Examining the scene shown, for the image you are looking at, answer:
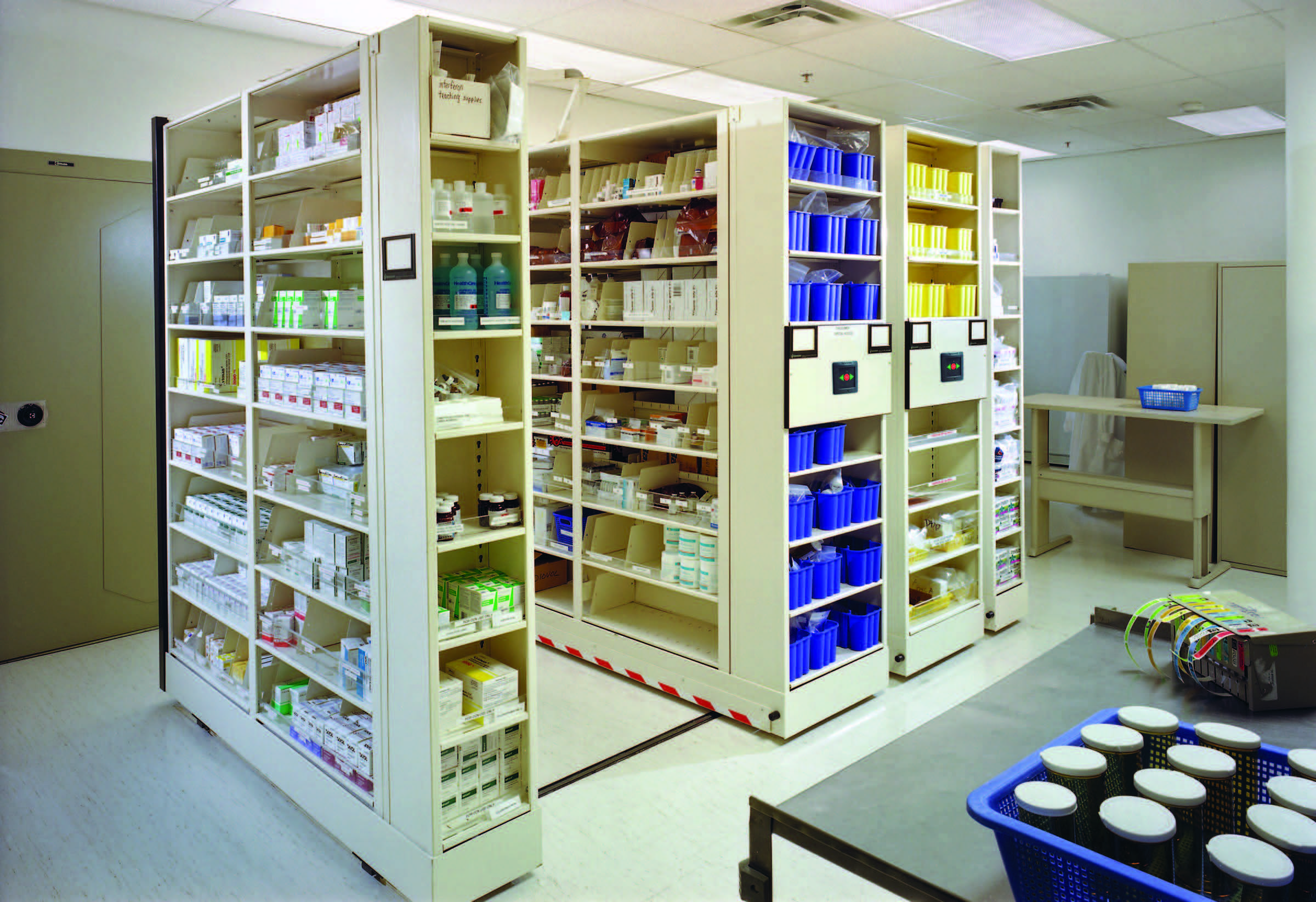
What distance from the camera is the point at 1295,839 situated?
3.93 feet

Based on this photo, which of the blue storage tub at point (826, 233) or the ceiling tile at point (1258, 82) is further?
the ceiling tile at point (1258, 82)

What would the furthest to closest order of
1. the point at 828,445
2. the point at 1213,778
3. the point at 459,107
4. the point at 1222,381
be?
1. the point at 1222,381
2. the point at 828,445
3. the point at 459,107
4. the point at 1213,778

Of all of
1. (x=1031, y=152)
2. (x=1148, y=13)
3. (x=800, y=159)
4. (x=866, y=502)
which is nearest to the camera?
(x=800, y=159)

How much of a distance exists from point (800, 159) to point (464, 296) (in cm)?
183

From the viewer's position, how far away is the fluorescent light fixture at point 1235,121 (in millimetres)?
8123

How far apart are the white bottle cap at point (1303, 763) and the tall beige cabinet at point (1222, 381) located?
634cm

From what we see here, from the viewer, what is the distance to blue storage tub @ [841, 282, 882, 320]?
428 centimetres

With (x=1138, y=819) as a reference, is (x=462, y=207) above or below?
above

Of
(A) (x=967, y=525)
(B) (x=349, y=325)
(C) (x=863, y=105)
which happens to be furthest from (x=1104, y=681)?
(C) (x=863, y=105)

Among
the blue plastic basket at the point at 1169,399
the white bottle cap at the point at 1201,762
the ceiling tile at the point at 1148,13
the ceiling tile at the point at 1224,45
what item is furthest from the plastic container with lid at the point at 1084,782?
the blue plastic basket at the point at 1169,399

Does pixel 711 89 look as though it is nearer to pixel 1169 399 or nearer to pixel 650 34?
pixel 650 34

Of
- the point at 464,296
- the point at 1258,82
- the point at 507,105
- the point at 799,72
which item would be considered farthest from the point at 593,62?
the point at 1258,82

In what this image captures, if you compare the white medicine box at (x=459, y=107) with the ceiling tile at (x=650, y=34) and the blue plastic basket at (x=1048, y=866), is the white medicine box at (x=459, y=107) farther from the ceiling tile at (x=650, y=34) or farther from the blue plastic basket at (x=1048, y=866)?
the ceiling tile at (x=650, y=34)

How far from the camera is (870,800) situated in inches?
63.5
